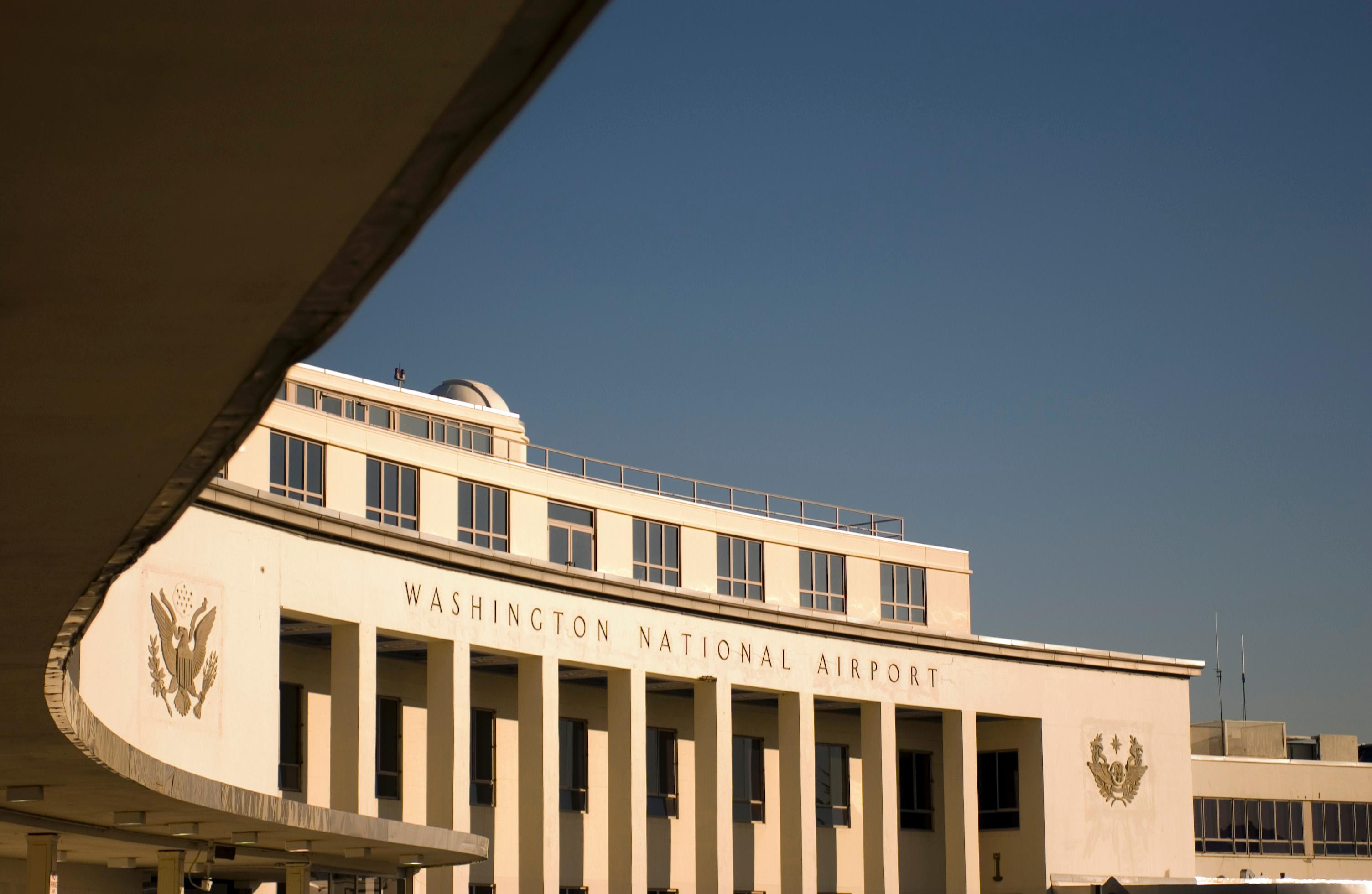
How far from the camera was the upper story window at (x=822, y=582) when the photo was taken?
5097 centimetres

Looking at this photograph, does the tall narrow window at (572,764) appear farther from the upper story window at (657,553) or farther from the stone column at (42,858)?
the stone column at (42,858)

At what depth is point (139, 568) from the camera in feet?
93.0

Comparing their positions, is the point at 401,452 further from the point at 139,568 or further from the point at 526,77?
the point at 526,77

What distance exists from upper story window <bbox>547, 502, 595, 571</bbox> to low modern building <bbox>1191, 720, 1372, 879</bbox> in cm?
2521

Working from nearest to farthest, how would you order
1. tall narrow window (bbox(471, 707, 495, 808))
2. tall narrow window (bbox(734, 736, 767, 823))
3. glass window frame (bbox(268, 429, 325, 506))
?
glass window frame (bbox(268, 429, 325, 506)) < tall narrow window (bbox(471, 707, 495, 808)) < tall narrow window (bbox(734, 736, 767, 823))

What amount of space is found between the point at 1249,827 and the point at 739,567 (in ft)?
80.0

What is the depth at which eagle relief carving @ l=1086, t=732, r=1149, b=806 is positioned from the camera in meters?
54.0

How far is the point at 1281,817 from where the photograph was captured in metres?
62.4

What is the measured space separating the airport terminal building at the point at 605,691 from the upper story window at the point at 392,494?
85 millimetres

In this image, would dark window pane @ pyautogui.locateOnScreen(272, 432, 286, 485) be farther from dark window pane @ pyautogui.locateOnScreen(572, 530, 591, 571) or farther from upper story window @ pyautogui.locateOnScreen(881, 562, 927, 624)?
upper story window @ pyautogui.locateOnScreen(881, 562, 927, 624)

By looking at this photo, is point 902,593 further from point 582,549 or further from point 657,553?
point 582,549

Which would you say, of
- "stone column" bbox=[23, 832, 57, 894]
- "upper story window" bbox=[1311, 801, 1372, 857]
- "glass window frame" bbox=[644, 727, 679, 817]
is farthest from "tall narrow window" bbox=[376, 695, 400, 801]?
"upper story window" bbox=[1311, 801, 1372, 857]

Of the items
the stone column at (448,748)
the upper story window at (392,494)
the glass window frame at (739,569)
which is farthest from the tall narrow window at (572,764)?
the upper story window at (392,494)

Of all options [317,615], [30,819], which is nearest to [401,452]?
[317,615]
